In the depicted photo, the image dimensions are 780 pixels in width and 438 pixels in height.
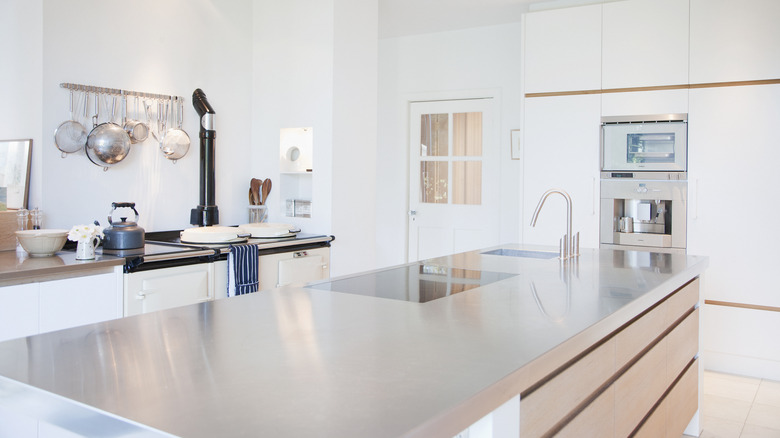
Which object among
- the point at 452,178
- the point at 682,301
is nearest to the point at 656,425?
the point at 682,301

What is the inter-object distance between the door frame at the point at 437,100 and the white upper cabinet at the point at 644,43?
1.24 meters

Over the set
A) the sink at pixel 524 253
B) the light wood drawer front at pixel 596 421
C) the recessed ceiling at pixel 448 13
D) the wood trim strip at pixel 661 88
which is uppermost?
the recessed ceiling at pixel 448 13

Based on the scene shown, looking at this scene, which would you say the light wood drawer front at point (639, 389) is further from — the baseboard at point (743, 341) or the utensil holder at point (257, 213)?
the utensil holder at point (257, 213)

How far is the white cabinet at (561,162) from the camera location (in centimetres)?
438

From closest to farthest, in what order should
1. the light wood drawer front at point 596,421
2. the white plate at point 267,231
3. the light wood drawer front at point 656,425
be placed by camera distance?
the light wood drawer front at point 596,421, the light wood drawer front at point 656,425, the white plate at point 267,231

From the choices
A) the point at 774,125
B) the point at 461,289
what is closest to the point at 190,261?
the point at 461,289

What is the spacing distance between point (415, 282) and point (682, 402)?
4.69ft

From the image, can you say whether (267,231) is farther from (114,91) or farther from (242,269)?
(114,91)

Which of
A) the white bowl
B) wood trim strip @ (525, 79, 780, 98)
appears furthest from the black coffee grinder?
wood trim strip @ (525, 79, 780, 98)

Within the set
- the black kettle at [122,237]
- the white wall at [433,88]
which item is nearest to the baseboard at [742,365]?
the white wall at [433,88]

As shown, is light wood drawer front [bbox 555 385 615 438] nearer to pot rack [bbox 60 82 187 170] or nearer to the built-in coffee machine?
the built-in coffee machine

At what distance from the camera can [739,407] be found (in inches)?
137

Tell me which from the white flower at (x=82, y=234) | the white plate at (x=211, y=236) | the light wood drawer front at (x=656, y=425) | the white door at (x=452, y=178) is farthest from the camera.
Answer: the white door at (x=452, y=178)

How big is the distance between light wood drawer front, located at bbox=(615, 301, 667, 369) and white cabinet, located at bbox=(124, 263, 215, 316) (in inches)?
81.7
